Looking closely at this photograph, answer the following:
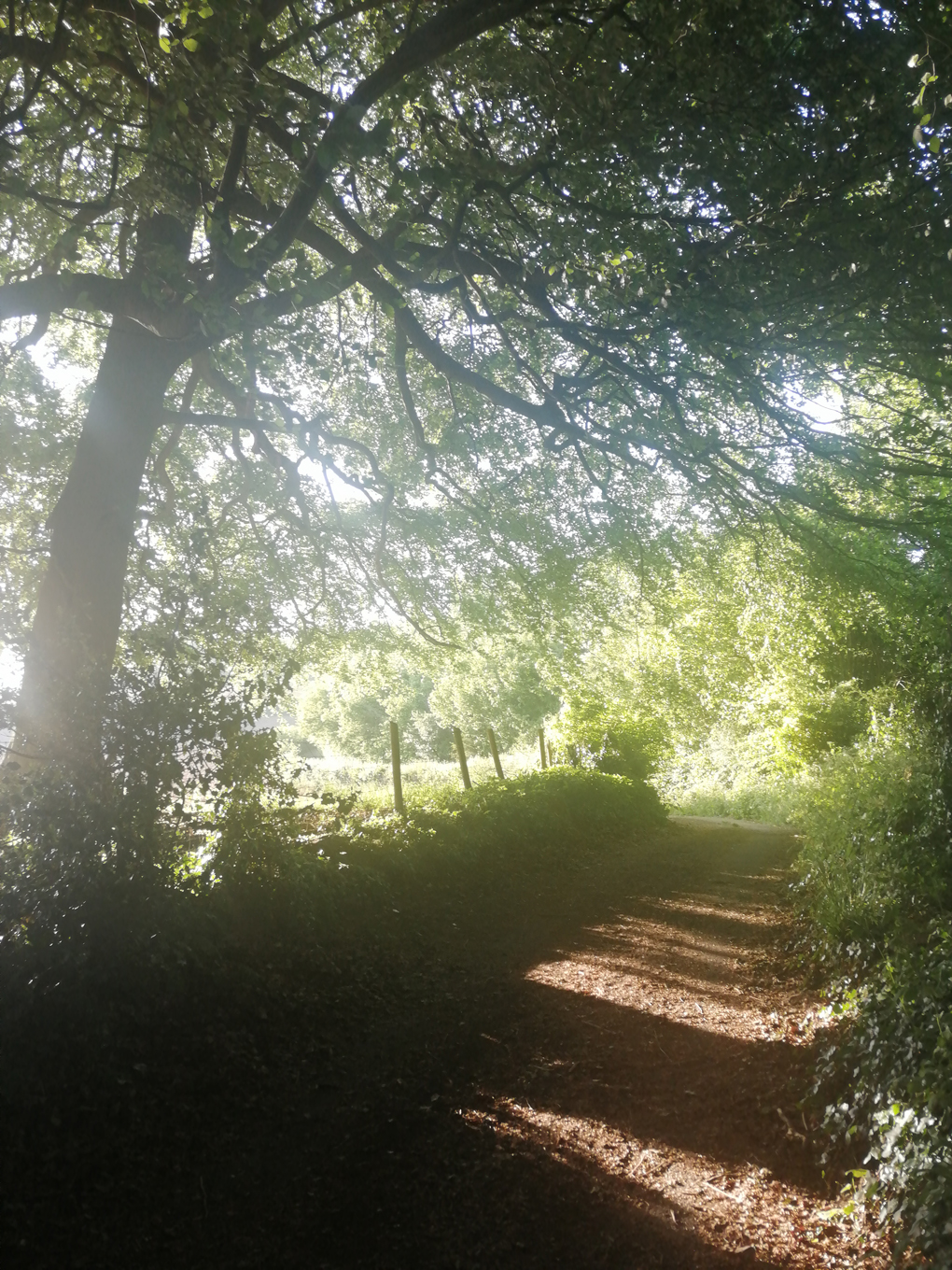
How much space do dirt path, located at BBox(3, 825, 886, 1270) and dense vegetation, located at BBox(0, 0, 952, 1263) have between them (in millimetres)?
545

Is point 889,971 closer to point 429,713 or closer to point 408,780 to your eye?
point 408,780

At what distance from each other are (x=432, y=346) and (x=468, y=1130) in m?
6.92

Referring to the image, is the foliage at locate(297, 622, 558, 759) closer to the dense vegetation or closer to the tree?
the dense vegetation

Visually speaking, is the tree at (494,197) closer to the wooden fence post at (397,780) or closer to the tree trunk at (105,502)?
the tree trunk at (105,502)

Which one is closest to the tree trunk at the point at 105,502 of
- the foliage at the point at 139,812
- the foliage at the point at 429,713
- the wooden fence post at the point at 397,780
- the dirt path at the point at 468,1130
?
the foliage at the point at 139,812

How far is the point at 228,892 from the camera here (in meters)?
6.06

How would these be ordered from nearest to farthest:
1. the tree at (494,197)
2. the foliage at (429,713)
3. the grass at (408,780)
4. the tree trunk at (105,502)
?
1. the tree at (494,197)
2. the tree trunk at (105,502)
3. the grass at (408,780)
4. the foliage at (429,713)

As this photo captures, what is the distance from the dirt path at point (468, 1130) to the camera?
11.2ft

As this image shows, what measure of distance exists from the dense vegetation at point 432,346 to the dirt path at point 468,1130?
21.4 inches

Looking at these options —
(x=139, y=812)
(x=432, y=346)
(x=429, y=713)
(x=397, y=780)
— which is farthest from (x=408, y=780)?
(x=429, y=713)

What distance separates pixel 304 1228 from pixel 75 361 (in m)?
13.0

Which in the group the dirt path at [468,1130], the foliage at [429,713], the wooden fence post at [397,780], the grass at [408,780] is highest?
the foliage at [429,713]

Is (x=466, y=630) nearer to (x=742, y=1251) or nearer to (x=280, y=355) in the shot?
(x=280, y=355)

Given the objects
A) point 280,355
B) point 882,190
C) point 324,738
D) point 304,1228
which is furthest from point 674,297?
point 324,738
